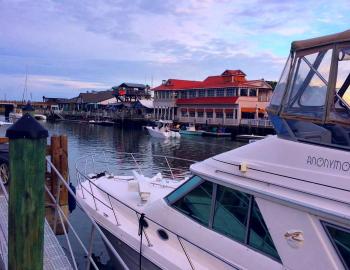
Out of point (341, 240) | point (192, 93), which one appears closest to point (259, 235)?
point (341, 240)

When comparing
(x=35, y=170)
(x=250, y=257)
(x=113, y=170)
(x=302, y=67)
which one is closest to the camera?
(x=35, y=170)

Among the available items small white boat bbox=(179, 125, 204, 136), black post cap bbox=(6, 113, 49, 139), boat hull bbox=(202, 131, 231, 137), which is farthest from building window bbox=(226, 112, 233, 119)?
black post cap bbox=(6, 113, 49, 139)

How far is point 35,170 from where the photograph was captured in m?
2.68

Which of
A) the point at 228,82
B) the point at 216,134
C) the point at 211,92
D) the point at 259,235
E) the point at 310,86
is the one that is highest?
the point at 228,82

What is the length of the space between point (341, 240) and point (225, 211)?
1.62 metres

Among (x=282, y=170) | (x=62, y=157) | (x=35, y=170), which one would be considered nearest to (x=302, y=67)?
(x=282, y=170)

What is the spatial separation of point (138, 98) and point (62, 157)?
76.5 metres

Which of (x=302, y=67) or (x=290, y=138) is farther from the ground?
(x=302, y=67)

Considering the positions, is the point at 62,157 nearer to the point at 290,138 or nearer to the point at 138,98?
the point at 290,138

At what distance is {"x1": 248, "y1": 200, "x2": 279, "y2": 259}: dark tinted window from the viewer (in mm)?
4680

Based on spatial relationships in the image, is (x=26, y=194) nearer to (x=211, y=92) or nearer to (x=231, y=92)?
(x=231, y=92)

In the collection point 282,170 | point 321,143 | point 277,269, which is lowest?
point 277,269

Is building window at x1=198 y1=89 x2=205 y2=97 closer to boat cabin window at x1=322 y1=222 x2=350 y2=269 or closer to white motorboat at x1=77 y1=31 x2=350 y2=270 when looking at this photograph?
white motorboat at x1=77 y1=31 x2=350 y2=270

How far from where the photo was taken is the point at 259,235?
485 cm
